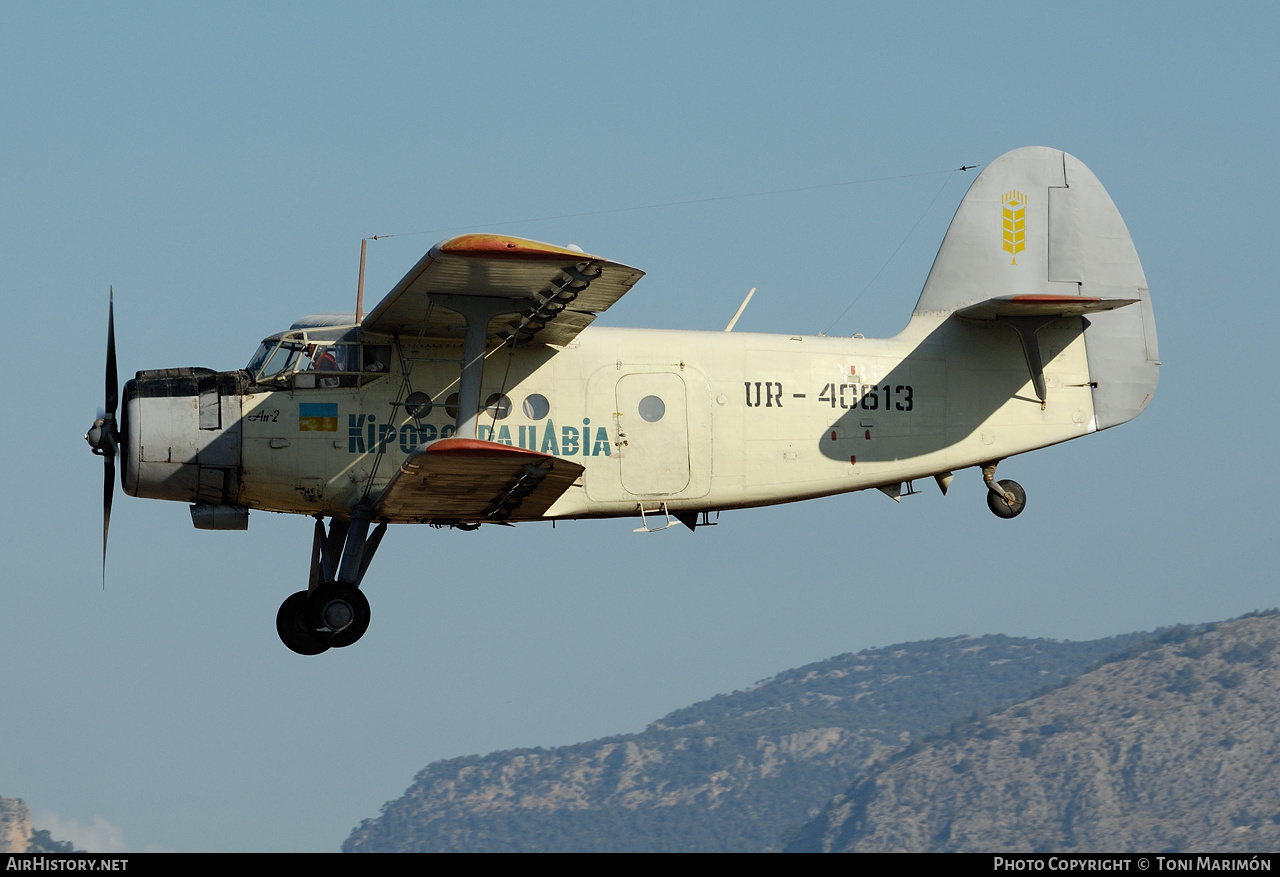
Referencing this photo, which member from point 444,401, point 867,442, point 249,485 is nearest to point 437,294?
point 444,401

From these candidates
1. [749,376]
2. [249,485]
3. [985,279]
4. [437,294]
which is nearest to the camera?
[437,294]

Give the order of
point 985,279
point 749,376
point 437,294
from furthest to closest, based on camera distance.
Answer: point 985,279 → point 749,376 → point 437,294

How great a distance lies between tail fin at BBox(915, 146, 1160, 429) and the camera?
738 inches

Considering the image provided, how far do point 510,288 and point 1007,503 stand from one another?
683cm

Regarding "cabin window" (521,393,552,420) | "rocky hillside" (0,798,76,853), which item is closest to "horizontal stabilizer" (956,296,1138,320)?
"cabin window" (521,393,552,420)

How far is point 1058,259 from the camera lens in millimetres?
19141

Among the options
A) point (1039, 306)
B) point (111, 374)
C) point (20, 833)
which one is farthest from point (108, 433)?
point (20, 833)

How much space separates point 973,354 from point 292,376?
7.40 metres

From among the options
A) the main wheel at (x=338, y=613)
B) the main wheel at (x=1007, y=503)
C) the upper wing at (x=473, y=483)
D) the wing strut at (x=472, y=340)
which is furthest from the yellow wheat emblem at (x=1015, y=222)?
the main wheel at (x=338, y=613)

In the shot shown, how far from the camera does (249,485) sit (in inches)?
645

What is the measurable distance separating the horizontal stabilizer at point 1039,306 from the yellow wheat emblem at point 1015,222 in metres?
1.36

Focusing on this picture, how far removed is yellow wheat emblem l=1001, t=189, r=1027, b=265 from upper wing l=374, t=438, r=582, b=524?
6.50 meters

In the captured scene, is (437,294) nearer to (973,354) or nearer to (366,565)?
(366,565)
